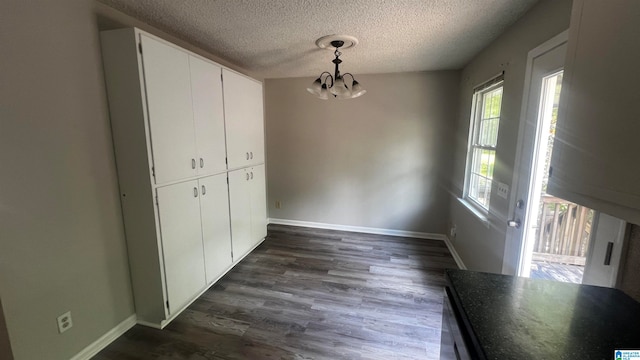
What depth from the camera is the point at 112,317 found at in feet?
6.03

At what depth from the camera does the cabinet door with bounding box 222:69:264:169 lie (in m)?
2.60

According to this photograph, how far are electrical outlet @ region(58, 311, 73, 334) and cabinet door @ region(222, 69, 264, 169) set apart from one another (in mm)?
1611

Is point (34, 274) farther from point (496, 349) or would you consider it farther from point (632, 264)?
point (632, 264)

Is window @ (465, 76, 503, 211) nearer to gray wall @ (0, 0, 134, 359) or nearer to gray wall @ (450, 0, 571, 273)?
gray wall @ (450, 0, 571, 273)

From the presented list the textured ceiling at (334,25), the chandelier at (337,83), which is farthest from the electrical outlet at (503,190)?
the chandelier at (337,83)

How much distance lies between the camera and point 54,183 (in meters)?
1.46

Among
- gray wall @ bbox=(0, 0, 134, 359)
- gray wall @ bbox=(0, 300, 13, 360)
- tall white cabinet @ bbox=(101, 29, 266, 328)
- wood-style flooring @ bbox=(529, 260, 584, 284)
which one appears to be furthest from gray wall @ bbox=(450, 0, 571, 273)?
gray wall @ bbox=(0, 300, 13, 360)

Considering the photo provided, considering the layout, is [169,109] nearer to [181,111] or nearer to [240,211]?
[181,111]

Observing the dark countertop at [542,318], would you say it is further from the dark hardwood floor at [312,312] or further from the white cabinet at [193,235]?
the white cabinet at [193,235]

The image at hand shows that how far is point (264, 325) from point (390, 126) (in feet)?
9.59

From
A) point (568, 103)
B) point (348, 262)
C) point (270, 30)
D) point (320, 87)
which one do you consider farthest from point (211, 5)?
point (348, 262)

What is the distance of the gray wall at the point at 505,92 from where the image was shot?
60.5 inches

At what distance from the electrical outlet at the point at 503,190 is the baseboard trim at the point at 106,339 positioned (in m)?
3.08

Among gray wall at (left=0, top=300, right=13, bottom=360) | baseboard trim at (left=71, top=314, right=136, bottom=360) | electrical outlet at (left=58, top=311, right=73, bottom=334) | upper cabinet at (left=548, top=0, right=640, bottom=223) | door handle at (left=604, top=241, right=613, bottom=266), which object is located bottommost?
baseboard trim at (left=71, top=314, right=136, bottom=360)
